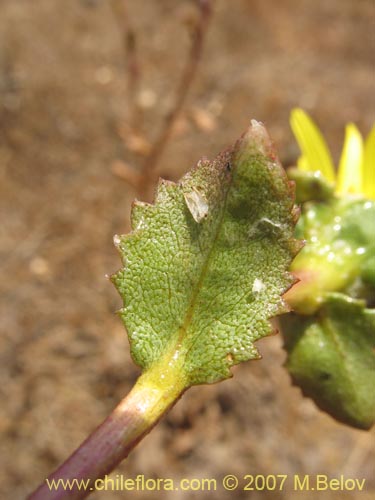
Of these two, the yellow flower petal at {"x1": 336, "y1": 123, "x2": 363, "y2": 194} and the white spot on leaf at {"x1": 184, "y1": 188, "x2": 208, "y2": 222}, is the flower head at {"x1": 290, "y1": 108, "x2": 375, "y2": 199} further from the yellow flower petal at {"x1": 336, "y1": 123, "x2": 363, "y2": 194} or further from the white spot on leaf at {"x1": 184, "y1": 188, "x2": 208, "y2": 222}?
the white spot on leaf at {"x1": 184, "y1": 188, "x2": 208, "y2": 222}

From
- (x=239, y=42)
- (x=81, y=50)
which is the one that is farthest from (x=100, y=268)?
(x=239, y=42)

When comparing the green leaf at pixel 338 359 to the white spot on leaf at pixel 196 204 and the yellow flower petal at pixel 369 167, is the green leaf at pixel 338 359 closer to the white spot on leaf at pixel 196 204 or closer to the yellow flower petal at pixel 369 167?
the white spot on leaf at pixel 196 204

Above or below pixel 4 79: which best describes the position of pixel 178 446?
below

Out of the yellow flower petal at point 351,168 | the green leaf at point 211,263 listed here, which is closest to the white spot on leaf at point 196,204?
the green leaf at point 211,263

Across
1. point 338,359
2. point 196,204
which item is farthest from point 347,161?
point 196,204

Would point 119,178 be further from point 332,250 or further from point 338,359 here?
point 338,359

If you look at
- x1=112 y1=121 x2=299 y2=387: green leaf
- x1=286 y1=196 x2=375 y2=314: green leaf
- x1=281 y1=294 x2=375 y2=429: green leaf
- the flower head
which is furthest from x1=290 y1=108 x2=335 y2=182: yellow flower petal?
x1=112 y1=121 x2=299 y2=387: green leaf

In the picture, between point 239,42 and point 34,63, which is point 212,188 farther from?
point 239,42
